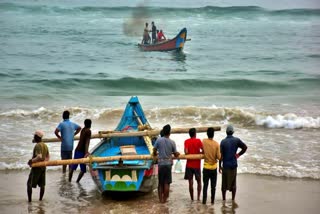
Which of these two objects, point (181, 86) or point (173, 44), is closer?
point (181, 86)

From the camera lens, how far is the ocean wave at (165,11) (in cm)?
5447

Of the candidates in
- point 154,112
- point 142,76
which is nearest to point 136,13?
point 142,76

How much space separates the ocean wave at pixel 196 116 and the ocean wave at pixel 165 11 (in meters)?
34.9

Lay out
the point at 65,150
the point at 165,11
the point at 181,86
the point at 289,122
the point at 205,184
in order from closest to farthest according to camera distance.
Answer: the point at 205,184 < the point at 65,150 < the point at 289,122 < the point at 181,86 < the point at 165,11

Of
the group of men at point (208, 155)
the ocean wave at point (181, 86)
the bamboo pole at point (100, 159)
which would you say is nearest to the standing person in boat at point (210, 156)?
the group of men at point (208, 155)

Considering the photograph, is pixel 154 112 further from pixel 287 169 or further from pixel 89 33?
pixel 89 33

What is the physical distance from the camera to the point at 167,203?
9891 millimetres

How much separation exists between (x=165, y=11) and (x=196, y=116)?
3925 cm

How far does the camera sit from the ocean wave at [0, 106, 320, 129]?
1683cm

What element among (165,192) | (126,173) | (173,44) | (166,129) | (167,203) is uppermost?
(173,44)

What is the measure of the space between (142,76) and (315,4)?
139ft

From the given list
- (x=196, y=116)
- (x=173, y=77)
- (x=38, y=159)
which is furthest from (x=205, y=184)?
(x=173, y=77)

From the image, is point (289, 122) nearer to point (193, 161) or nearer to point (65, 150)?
point (193, 161)

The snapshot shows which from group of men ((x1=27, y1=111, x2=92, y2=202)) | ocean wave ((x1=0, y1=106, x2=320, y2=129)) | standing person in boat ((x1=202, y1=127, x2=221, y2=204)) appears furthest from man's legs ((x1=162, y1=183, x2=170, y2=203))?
ocean wave ((x1=0, y1=106, x2=320, y2=129))
